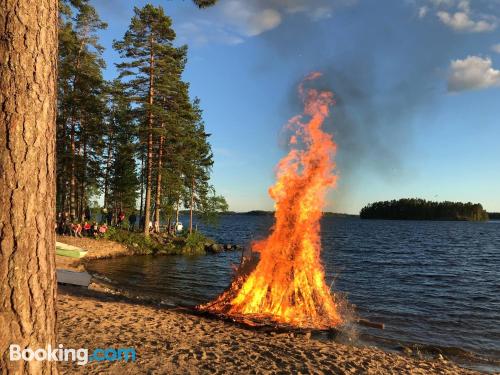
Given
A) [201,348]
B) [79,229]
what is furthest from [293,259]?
[79,229]

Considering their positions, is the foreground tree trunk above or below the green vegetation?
above

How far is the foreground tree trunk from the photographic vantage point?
311 centimetres

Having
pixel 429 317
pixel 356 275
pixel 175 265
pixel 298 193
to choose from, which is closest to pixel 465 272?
pixel 356 275

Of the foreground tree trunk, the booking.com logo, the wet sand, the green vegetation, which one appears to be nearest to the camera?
the foreground tree trunk

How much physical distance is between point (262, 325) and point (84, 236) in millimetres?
23756

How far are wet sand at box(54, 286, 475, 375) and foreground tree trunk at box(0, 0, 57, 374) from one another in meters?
4.21

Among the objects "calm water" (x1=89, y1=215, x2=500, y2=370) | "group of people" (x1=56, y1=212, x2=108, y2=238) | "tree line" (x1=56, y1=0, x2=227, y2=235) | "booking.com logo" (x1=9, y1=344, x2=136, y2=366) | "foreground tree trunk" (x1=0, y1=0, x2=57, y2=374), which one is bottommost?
"calm water" (x1=89, y1=215, x2=500, y2=370)

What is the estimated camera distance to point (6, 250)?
3.09m

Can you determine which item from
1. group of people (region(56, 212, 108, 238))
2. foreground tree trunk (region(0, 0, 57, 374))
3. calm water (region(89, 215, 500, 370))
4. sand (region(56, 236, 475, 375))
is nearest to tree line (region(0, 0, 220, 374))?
foreground tree trunk (region(0, 0, 57, 374))

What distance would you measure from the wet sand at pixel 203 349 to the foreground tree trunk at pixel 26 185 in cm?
421

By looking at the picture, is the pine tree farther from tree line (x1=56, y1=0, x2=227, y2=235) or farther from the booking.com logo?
the booking.com logo

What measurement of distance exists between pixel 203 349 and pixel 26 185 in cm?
658

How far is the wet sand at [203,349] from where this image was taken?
7445 millimetres

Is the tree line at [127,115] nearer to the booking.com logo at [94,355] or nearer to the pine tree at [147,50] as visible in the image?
the pine tree at [147,50]
